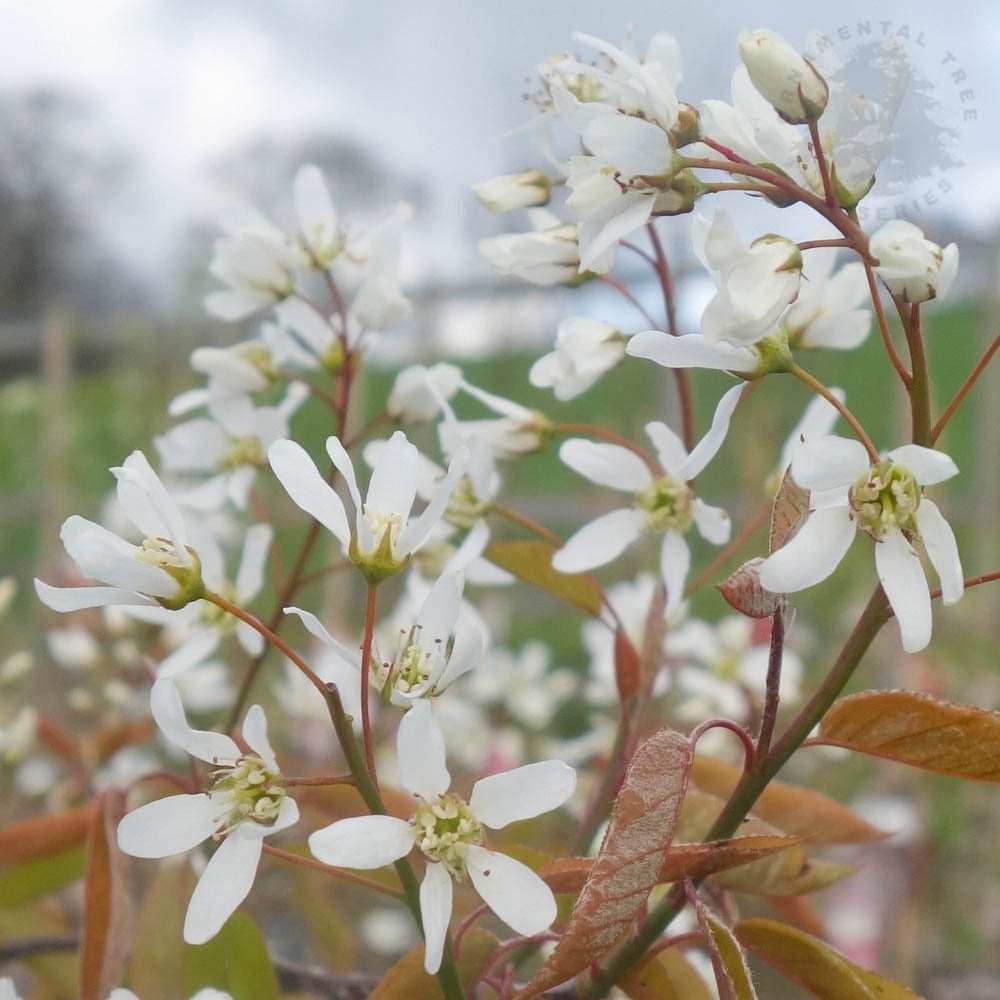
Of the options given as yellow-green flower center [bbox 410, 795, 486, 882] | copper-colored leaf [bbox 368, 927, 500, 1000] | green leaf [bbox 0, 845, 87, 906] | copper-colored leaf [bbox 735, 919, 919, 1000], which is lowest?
green leaf [bbox 0, 845, 87, 906]

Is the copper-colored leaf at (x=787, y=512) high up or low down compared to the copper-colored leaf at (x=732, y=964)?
up

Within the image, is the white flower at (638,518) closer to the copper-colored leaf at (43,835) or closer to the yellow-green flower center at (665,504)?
the yellow-green flower center at (665,504)

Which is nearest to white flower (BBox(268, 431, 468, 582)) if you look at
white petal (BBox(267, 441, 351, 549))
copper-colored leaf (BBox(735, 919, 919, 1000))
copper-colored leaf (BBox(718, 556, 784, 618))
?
white petal (BBox(267, 441, 351, 549))

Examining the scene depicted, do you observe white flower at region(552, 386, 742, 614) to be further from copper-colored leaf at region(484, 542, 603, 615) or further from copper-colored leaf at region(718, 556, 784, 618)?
copper-colored leaf at region(718, 556, 784, 618)

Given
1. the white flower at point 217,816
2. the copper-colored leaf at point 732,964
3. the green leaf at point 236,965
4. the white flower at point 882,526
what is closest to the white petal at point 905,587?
the white flower at point 882,526

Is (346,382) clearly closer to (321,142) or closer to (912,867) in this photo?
(912,867)

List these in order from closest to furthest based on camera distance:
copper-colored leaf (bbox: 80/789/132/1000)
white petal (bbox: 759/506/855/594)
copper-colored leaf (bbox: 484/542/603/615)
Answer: white petal (bbox: 759/506/855/594) < copper-colored leaf (bbox: 80/789/132/1000) < copper-colored leaf (bbox: 484/542/603/615)

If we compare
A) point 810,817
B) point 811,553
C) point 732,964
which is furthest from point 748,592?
point 810,817
